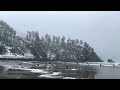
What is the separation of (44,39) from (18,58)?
2.72 ft

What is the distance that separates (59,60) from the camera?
5750mm

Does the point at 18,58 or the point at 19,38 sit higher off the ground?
the point at 19,38

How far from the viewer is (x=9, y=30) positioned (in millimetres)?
5559

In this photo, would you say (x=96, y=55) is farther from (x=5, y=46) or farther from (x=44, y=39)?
(x=5, y=46)
